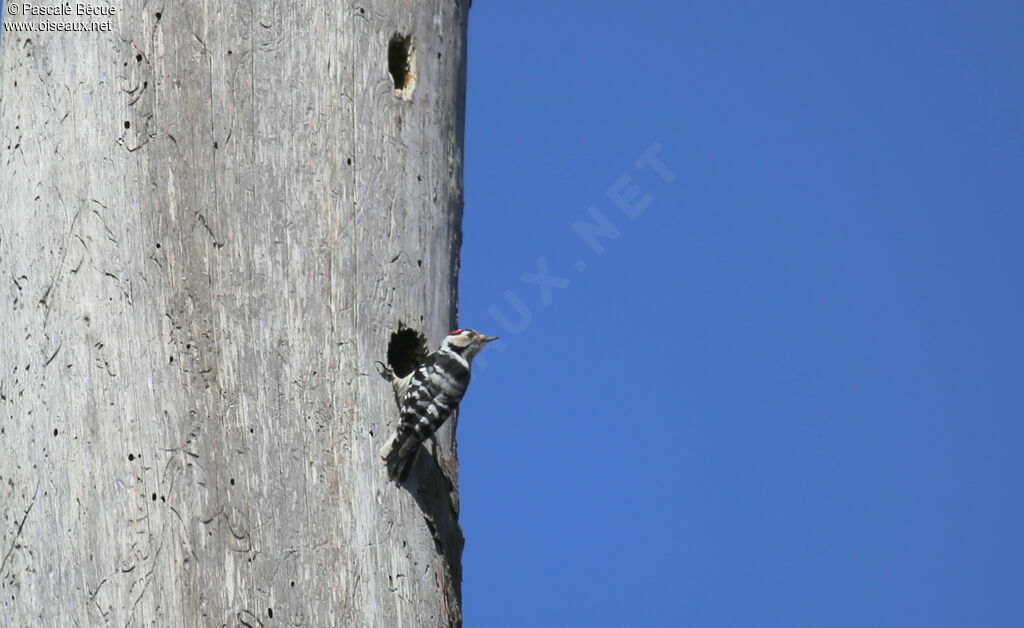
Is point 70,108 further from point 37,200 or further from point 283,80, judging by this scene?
point 283,80

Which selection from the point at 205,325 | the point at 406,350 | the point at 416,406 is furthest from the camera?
the point at 406,350

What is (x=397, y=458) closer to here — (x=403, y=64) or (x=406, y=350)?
(x=406, y=350)

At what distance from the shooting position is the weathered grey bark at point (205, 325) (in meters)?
4.00

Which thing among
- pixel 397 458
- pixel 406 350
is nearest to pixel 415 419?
pixel 397 458

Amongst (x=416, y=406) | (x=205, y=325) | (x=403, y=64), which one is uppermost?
(x=403, y=64)

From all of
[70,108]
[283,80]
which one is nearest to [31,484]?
[70,108]

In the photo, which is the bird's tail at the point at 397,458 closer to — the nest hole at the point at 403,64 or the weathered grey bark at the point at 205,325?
the weathered grey bark at the point at 205,325

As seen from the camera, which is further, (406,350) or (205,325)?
(406,350)

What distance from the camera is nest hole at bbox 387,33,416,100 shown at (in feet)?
15.0

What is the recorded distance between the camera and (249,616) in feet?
13.1

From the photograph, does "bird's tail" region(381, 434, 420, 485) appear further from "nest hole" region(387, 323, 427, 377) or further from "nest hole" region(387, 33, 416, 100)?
"nest hole" region(387, 33, 416, 100)

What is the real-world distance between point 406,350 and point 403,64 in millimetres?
970

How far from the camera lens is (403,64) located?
15.2 ft

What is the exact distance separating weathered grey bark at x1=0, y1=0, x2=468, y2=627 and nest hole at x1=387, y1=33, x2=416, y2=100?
126mm
